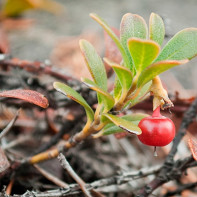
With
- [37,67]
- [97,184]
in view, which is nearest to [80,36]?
[37,67]

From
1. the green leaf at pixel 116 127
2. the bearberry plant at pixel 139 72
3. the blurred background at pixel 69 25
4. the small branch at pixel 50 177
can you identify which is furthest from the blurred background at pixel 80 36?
the bearberry plant at pixel 139 72

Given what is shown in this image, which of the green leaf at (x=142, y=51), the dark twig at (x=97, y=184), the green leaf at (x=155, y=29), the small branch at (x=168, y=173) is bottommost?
the dark twig at (x=97, y=184)

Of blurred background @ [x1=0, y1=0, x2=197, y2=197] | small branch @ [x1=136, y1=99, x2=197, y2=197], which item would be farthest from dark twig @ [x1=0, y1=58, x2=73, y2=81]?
small branch @ [x1=136, y1=99, x2=197, y2=197]

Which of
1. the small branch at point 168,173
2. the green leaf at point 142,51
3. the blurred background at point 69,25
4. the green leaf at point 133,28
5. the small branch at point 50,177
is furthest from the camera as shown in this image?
the blurred background at point 69,25

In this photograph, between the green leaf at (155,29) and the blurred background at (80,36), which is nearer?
the green leaf at (155,29)

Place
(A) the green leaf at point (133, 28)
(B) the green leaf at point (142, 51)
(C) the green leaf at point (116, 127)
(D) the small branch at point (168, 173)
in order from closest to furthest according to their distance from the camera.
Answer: (B) the green leaf at point (142, 51) → (A) the green leaf at point (133, 28) → (C) the green leaf at point (116, 127) → (D) the small branch at point (168, 173)

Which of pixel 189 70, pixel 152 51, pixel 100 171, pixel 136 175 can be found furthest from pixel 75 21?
pixel 152 51

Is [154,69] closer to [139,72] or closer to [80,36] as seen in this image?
[139,72]

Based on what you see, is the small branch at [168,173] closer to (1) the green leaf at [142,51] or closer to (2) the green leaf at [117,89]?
(2) the green leaf at [117,89]
